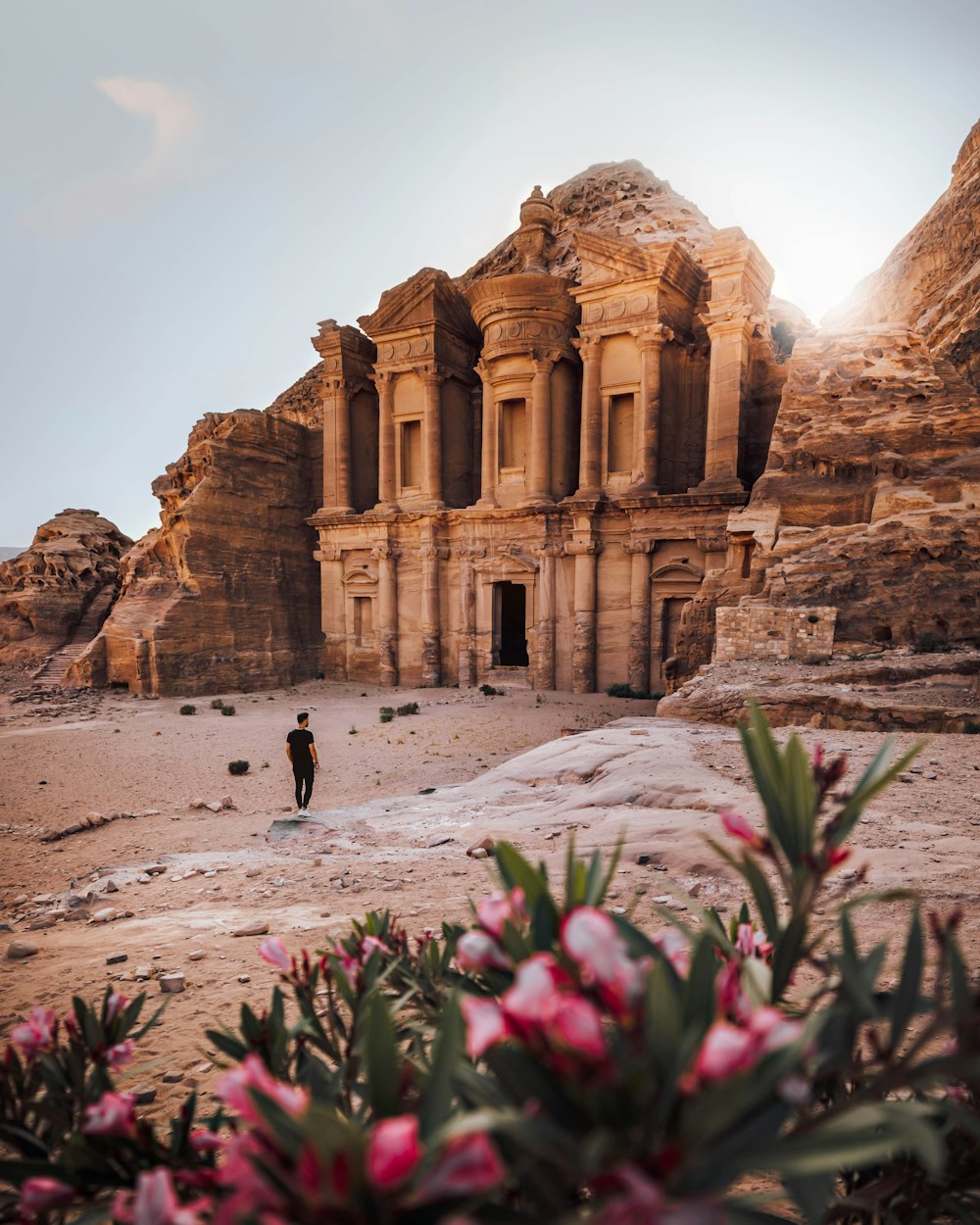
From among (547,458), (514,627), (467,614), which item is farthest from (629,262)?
(514,627)

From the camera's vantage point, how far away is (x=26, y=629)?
20.7 m

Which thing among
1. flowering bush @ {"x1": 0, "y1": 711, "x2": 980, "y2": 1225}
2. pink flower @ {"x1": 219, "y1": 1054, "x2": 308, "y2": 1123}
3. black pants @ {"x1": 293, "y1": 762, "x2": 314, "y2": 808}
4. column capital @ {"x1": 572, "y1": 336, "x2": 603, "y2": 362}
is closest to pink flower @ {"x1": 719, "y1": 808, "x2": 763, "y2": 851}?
flowering bush @ {"x1": 0, "y1": 711, "x2": 980, "y2": 1225}

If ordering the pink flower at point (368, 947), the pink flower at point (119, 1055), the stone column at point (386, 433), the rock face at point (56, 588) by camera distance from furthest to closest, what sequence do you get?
the stone column at point (386, 433) → the rock face at point (56, 588) → the pink flower at point (368, 947) → the pink flower at point (119, 1055)

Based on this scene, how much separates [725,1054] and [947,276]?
70.9 feet

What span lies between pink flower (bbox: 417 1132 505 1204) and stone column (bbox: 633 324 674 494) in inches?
716

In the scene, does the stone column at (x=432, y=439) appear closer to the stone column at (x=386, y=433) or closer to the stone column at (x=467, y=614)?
the stone column at (x=386, y=433)

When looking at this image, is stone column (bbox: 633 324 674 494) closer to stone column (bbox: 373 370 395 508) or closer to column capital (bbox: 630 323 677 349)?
column capital (bbox: 630 323 677 349)

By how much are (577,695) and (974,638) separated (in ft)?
32.9

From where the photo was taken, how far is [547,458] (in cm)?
1964

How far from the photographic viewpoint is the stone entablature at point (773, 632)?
9.27 meters

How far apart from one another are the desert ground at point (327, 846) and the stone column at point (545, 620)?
24.6ft

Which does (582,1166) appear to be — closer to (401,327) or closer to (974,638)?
(974,638)

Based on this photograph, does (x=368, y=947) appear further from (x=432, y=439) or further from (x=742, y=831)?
(x=432, y=439)

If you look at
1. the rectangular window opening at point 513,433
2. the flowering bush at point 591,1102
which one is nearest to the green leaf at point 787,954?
the flowering bush at point 591,1102
